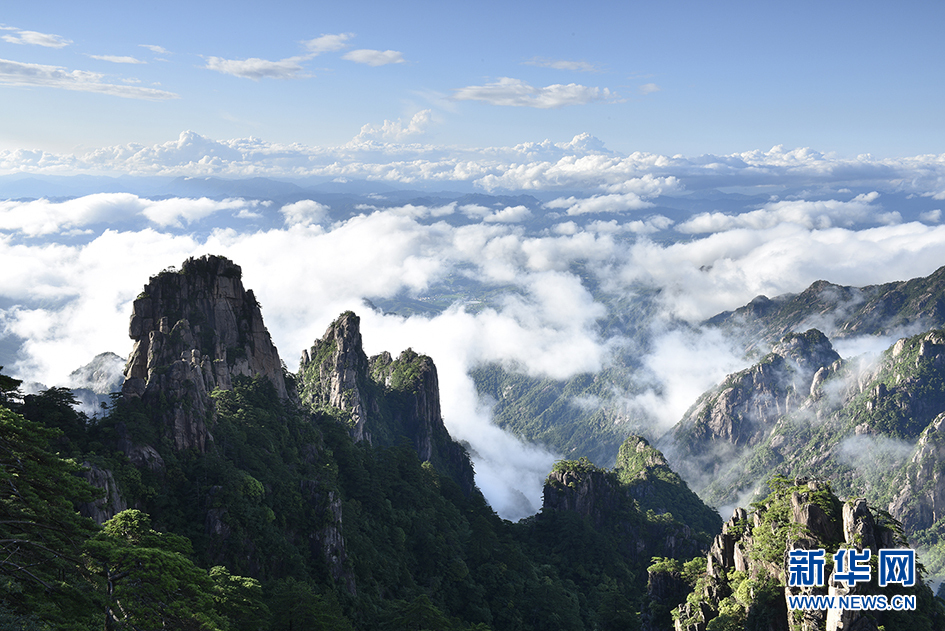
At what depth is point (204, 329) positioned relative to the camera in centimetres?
9231

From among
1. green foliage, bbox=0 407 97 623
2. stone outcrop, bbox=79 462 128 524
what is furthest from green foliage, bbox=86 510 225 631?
stone outcrop, bbox=79 462 128 524

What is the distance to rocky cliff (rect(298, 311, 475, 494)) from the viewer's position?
146 metres

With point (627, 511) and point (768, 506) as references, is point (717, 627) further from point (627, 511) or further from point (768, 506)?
point (627, 511)

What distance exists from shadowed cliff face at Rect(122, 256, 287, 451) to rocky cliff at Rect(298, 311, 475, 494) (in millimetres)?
43688

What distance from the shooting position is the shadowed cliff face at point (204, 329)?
8294 centimetres

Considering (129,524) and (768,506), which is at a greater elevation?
(129,524)

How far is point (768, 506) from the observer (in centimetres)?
5506

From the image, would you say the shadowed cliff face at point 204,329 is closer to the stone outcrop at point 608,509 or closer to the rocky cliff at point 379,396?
the rocky cliff at point 379,396

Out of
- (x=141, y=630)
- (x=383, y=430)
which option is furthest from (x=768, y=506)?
(x=383, y=430)

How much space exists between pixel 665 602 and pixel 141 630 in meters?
55.0

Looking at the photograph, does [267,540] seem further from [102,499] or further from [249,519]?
[102,499]

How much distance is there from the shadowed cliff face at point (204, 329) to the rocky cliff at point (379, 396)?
143ft

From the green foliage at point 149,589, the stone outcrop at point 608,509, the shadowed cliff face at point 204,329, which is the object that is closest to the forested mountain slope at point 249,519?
the green foliage at point 149,589

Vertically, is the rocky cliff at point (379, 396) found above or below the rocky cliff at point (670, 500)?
above
